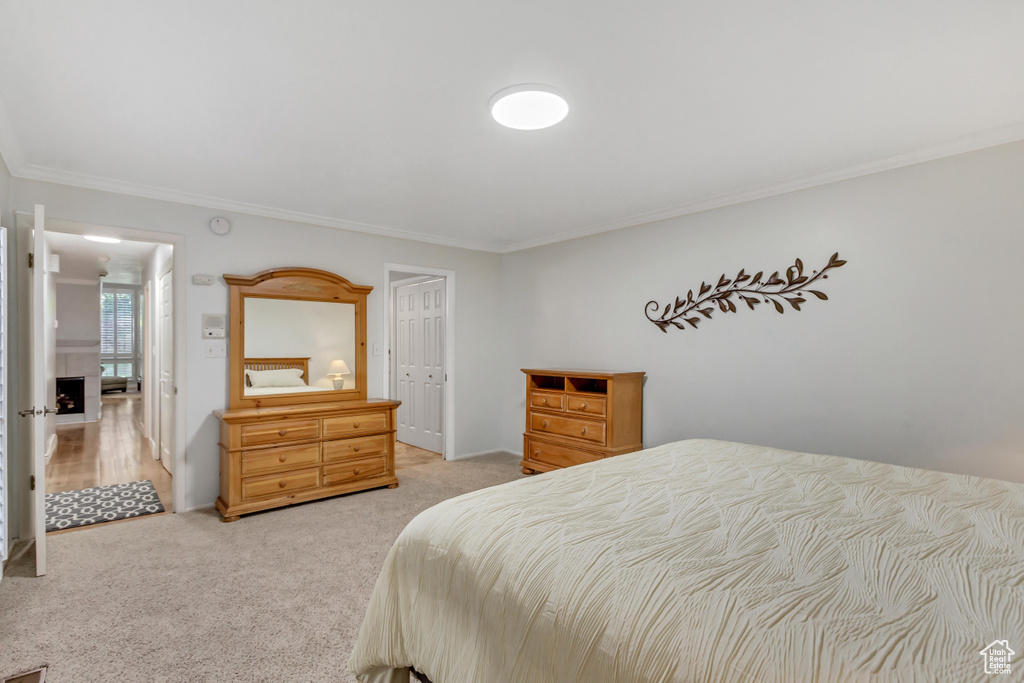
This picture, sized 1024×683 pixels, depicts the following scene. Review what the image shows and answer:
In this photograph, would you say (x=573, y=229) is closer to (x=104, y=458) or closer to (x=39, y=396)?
(x=39, y=396)

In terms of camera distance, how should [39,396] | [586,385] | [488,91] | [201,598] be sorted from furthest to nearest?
[586,385]
[39,396]
[201,598]
[488,91]

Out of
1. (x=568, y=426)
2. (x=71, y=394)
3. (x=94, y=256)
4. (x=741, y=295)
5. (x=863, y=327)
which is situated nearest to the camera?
(x=863, y=327)

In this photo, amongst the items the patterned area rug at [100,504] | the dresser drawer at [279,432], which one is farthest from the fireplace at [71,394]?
the dresser drawer at [279,432]

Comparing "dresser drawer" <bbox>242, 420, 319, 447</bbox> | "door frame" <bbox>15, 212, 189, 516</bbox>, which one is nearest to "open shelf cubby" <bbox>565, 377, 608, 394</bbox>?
"dresser drawer" <bbox>242, 420, 319, 447</bbox>

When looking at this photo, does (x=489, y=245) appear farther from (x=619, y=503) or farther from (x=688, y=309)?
(x=619, y=503)

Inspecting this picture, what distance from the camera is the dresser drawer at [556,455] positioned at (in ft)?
14.3

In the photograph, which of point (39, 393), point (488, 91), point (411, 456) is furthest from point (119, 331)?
point (488, 91)

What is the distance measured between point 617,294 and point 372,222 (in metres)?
2.39

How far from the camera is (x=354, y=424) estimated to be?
13.9ft

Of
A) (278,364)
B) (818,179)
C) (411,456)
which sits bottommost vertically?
(411,456)

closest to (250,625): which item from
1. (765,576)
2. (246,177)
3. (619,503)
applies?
(619,503)

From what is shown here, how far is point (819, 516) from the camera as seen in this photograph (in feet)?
5.40

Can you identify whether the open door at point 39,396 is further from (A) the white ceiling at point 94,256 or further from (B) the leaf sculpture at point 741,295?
(B) the leaf sculpture at point 741,295

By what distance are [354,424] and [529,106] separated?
2997 millimetres
